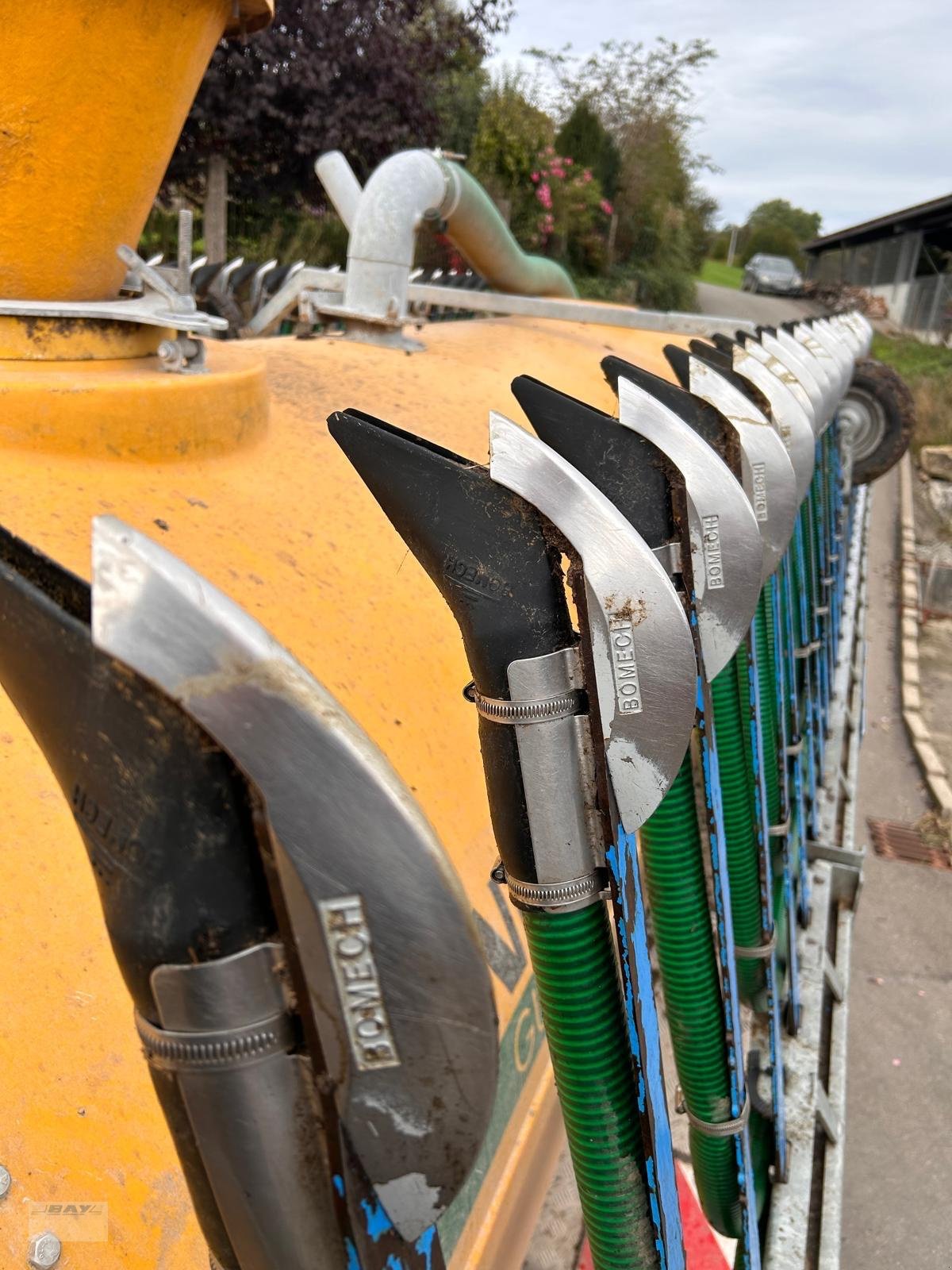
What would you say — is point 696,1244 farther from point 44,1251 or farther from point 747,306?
point 747,306

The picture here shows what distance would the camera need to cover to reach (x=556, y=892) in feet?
3.62

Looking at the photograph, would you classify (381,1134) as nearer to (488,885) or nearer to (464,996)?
(464,996)

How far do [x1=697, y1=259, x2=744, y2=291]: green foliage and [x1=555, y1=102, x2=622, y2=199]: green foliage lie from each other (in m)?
16.7

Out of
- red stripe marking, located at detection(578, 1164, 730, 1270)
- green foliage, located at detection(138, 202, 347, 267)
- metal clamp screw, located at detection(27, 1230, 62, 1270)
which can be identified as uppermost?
green foliage, located at detection(138, 202, 347, 267)

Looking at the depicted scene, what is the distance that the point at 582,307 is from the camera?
4461mm

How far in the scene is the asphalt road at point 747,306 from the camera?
22891 millimetres

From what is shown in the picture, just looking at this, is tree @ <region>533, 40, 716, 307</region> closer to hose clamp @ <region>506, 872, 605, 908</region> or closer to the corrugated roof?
the corrugated roof

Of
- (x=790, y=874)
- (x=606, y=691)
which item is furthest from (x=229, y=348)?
(x=790, y=874)

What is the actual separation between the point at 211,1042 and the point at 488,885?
3.09 feet

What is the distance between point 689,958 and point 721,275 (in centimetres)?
4091

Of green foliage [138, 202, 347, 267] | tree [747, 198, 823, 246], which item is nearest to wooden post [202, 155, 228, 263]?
green foliage [138, 202, 347, 267]

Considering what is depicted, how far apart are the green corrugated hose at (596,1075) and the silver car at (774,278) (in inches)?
1313

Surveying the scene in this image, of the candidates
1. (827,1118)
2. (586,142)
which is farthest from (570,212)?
(827,1118)

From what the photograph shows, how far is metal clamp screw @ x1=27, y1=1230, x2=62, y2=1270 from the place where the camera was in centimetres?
88
